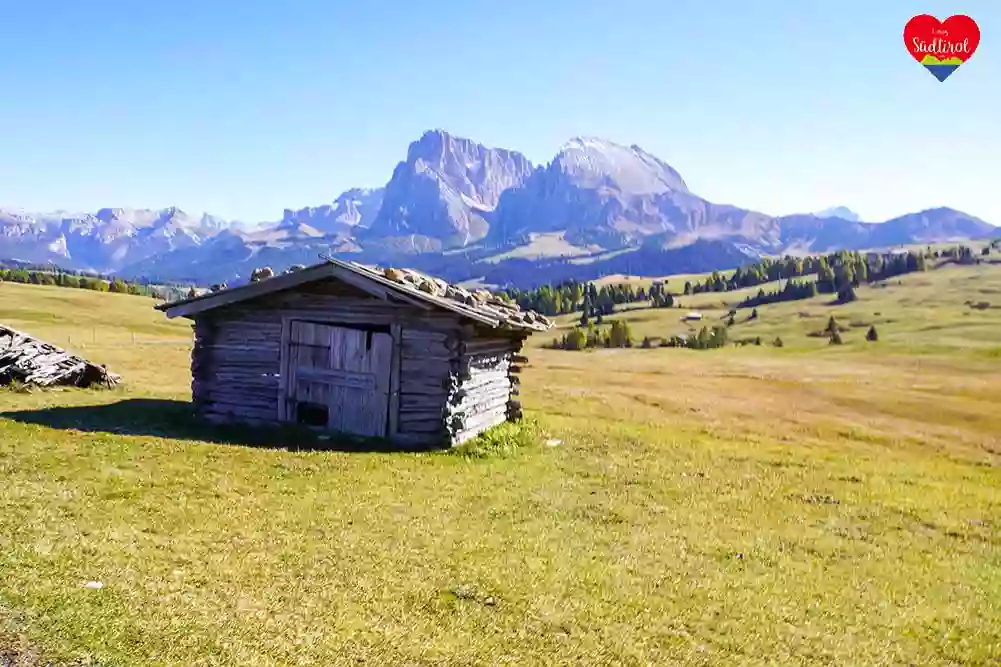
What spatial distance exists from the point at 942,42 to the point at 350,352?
2539 centimetres

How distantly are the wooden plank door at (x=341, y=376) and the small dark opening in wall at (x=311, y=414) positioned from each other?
29 millimetres

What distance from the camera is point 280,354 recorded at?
853 inches

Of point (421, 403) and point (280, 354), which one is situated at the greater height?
point (280, 354)

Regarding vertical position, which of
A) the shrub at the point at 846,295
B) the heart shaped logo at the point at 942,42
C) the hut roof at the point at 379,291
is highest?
the heart shaped logo at the point at 942,42

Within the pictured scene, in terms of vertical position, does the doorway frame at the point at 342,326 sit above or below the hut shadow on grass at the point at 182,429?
above

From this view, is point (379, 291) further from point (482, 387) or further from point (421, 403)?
point (482, 387)

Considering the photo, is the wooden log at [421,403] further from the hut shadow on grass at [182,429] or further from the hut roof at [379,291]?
the hut roof at [379,291]

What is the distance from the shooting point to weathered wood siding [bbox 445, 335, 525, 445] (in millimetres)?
20594

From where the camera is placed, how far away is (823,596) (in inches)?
447

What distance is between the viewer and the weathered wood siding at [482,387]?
2059 cm

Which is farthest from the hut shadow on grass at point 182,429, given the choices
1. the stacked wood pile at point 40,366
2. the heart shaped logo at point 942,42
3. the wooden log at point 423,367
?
the heart shaped logo at point 942,42

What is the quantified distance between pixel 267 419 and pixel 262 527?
9620mm

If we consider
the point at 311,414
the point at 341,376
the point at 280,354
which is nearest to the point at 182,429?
the point at 280,354

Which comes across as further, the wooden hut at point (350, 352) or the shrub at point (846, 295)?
the shrub at point (846, 295)
